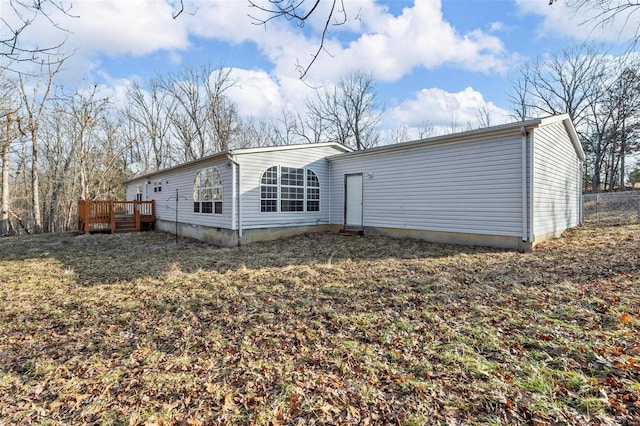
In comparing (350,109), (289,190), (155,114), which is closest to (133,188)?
(155,114)

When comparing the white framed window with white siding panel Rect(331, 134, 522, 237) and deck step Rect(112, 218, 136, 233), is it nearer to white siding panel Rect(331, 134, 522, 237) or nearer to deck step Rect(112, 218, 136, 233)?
white siding panel Rect(331, 134, 522, 237)

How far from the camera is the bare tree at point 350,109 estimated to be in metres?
25.6

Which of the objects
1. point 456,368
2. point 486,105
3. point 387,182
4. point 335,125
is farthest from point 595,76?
point 456,368

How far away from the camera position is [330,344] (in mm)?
3316

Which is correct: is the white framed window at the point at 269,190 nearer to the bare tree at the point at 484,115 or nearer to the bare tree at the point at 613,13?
the bare tree at the point at 613,13

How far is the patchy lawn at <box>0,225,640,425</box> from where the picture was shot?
233 centimetres

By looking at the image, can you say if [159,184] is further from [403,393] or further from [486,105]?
[486,105]

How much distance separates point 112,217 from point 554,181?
1636cm

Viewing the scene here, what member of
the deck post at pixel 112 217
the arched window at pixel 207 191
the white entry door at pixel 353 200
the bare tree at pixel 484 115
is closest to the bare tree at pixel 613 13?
the white entry door at pixel 353 200

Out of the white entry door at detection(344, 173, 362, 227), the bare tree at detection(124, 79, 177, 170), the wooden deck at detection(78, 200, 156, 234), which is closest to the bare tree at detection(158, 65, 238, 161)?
the bare tree at detection(124, 79, 177, 170)

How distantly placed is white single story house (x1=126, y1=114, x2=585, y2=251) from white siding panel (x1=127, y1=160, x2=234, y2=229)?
44 millimetres

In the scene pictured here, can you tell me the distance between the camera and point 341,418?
2223mm

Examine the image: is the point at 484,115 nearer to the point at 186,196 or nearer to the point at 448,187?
the point at 448,187

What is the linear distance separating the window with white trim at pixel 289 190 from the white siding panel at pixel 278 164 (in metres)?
0.15
